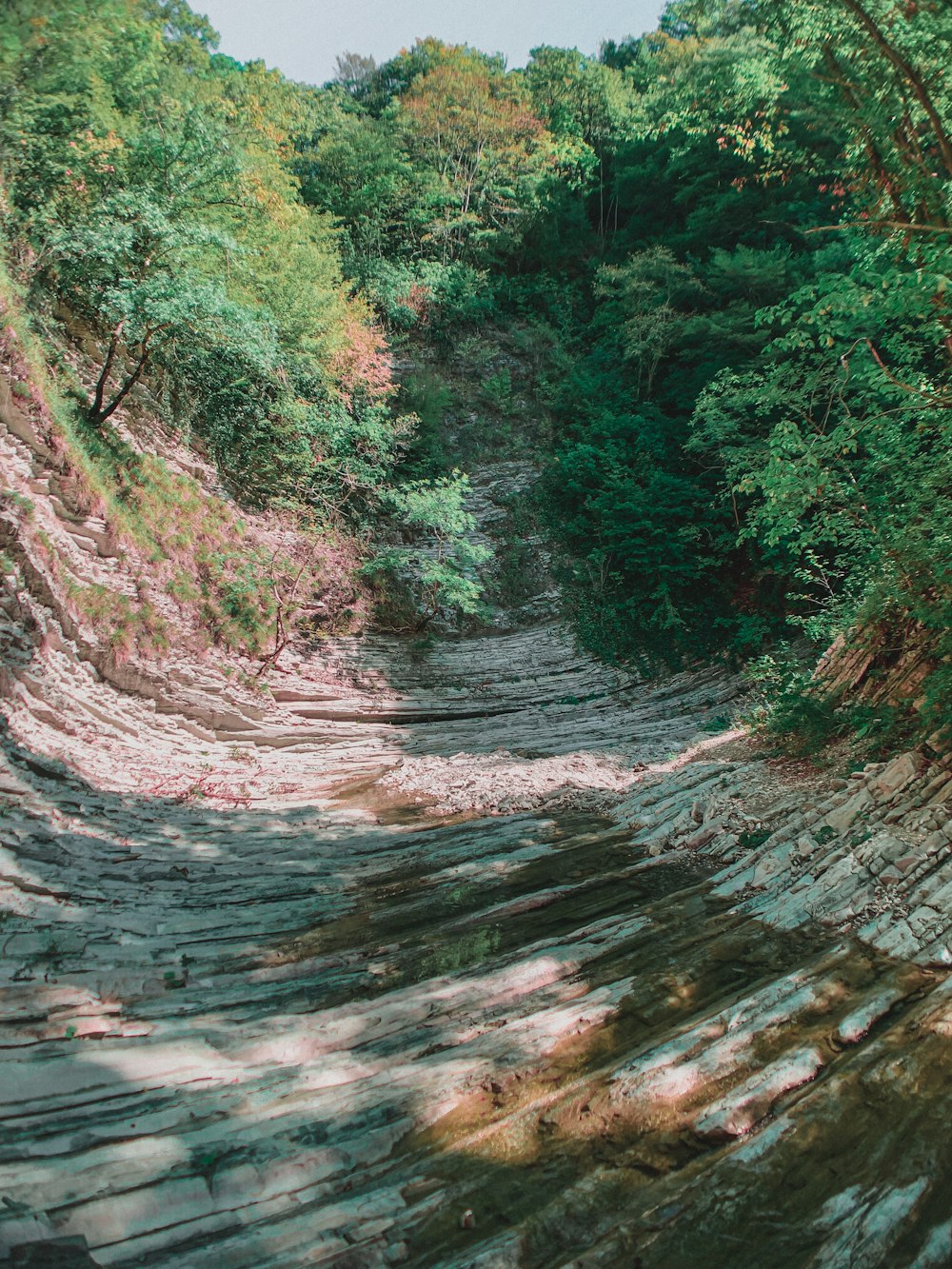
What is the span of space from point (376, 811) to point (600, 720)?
576 centimetres

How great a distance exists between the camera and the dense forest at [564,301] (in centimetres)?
578

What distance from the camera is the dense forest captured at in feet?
19.0

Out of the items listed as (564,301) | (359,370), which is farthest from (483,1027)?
(564,301)

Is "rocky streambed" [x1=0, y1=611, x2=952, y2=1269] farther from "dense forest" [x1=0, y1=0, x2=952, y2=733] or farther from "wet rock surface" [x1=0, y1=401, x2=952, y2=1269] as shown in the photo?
"dense forest" [x1=0, y1=0, x2=952, y2=733]

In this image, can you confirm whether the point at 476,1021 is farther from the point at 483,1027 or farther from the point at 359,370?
the point at 359,370

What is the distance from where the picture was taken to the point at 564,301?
2375 centimetres

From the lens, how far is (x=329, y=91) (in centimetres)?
2955

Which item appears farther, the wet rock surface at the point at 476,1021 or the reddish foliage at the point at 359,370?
the reddish foliage at the point at 359,370

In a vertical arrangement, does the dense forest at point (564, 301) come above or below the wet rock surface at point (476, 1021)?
above

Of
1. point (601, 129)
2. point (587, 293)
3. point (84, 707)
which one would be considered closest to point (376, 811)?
point (84, 707)

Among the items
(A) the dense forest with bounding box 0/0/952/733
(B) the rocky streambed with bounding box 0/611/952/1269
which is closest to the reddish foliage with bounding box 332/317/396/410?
(A) the dense forest with bounding box 0/0/952/733

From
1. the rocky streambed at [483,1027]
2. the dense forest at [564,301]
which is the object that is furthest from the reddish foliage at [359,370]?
the rocky streambed at [483,1027]

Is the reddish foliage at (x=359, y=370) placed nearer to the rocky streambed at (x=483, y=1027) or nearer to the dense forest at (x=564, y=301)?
the dense forest at (x=564, y=301)

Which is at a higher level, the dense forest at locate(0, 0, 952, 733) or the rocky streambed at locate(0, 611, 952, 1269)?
the dense forest at locate(0, 0, 952, 733)
